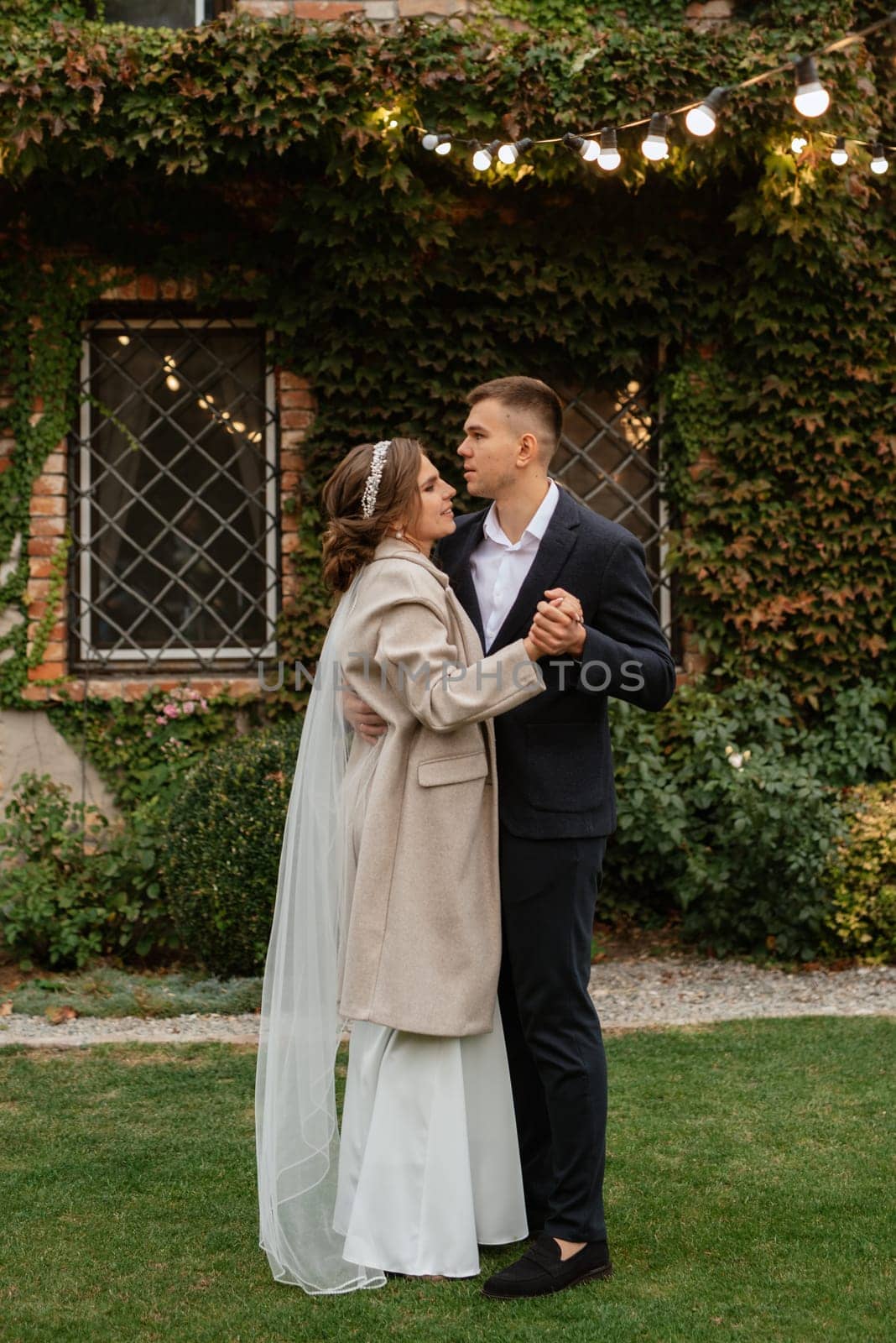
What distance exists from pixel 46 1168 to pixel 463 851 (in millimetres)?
1622

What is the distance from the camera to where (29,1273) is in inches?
114

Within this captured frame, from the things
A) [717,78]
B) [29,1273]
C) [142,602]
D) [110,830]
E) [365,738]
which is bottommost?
[29,1273]

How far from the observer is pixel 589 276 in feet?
21.5

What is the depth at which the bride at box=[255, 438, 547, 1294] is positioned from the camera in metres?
2.84

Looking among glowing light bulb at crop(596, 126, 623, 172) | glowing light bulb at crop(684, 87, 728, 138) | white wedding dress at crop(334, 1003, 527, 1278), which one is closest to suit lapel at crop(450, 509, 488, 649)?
white wedding dress at crop(334, 1003, 527, 1278)

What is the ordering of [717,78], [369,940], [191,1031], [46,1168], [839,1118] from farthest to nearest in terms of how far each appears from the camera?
[717,78]
[191,1031]
[839,1118]
[46,1168]
[369,940]

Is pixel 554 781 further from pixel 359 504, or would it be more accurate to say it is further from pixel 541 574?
pixel 359 504

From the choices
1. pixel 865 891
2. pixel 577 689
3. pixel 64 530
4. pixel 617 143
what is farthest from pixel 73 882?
pixel 617 143

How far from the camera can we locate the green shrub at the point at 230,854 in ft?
17.7

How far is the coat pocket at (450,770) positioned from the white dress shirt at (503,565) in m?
0.32

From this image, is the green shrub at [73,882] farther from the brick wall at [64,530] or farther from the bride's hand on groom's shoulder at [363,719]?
the bride's hand on groom's shoulder at [363,719]

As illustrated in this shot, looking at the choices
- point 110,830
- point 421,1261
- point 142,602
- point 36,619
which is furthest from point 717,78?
point 421,1261

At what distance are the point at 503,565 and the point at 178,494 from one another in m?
4.02

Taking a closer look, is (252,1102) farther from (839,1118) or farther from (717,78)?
(717,78)
